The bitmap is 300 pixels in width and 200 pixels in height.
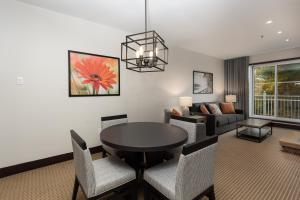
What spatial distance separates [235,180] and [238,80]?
4.79 m

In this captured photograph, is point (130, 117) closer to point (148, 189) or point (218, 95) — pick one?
point (148, 189)

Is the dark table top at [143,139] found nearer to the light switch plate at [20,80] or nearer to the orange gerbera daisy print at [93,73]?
the orange gerbera daisy print at [93,73]

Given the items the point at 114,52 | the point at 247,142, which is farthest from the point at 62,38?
the point at 247,142

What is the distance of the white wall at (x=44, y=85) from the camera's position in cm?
228

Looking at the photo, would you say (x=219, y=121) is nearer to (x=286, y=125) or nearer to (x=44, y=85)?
(x=286, y=125)

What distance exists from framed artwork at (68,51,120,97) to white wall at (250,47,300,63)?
508 cm

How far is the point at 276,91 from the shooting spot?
17.7 ft

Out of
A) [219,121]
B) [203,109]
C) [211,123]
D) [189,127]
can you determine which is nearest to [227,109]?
[203,109]

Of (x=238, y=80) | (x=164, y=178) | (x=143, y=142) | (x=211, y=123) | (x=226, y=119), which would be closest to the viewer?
(x=164, y=178)

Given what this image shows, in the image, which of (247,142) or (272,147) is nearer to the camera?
(272,147)

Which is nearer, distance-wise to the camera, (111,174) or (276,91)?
(111,174)

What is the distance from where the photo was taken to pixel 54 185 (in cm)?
207

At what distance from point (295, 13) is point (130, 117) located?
11.8 feet

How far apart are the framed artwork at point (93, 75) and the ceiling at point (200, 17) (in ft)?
2.33
